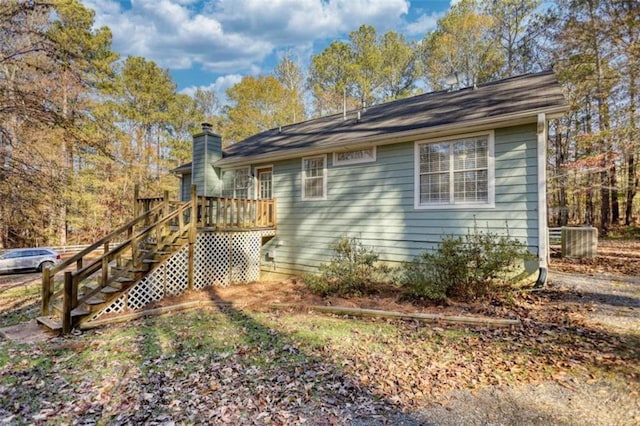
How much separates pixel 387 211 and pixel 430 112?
2.77 metres

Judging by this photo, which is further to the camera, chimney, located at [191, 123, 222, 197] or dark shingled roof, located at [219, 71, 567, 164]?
chimney, located at [191, 123, 222, 197]

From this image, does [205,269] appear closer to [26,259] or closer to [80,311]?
[80,311]

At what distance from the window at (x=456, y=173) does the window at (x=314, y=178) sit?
2721 mm

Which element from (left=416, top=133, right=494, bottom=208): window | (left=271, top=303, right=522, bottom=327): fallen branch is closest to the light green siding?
(left=416, top=133, right=494, bottom=208): window

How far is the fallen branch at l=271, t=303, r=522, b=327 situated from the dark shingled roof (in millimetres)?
3787

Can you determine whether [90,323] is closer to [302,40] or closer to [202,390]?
[202,390]

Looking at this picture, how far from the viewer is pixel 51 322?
5.55 m

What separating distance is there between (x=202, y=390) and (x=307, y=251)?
248 inches

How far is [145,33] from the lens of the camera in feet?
59.3

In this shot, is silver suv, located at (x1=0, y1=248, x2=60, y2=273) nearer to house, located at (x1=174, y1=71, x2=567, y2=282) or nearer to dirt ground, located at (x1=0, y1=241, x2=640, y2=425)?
house, located at (x1=174, y1=71, x2=567, y2=282)

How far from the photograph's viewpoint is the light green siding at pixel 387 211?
20.8 ft

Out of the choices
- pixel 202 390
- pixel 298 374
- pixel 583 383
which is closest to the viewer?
pixel 583 383

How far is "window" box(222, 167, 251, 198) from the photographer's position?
1117 centimetres

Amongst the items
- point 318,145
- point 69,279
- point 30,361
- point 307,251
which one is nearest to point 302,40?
point 318,145
